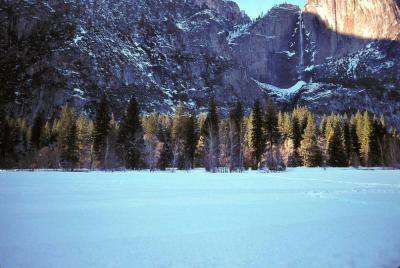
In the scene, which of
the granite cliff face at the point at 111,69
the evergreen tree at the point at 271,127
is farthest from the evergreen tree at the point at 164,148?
the granite cliff face at the point at 111,69

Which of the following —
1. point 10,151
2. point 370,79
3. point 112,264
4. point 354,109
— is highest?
point 370,79

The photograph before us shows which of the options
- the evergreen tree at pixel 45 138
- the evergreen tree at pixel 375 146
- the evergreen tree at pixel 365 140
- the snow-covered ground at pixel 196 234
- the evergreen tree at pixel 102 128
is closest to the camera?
the snow-covered ground at pixel 196 234

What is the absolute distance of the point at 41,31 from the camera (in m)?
158

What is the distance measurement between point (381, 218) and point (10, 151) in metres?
69.1

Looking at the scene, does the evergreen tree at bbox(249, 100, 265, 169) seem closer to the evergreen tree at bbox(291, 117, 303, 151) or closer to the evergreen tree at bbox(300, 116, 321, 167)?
the evergreen tree at bbox(300, 116, 321, 167)

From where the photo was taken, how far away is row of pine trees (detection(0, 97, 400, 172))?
161 feet

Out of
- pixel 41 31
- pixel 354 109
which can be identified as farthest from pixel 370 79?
pixel 41 31

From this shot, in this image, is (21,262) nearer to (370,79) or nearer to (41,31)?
(41,31)

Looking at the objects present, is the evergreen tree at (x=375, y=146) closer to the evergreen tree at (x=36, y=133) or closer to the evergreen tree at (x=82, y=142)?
the evergreen tree at (x=82, y=142)

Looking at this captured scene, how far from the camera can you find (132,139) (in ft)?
158

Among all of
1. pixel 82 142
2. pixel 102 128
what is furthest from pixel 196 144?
pixel 82 142

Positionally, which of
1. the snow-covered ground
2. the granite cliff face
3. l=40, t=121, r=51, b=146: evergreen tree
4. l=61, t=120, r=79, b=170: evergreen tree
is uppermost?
the granite cliff face

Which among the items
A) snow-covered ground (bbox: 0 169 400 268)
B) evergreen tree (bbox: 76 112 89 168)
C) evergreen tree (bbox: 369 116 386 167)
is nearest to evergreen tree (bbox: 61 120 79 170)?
evergreen tree (bbox: 76 112 89 168)

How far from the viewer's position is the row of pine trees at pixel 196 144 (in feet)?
161
